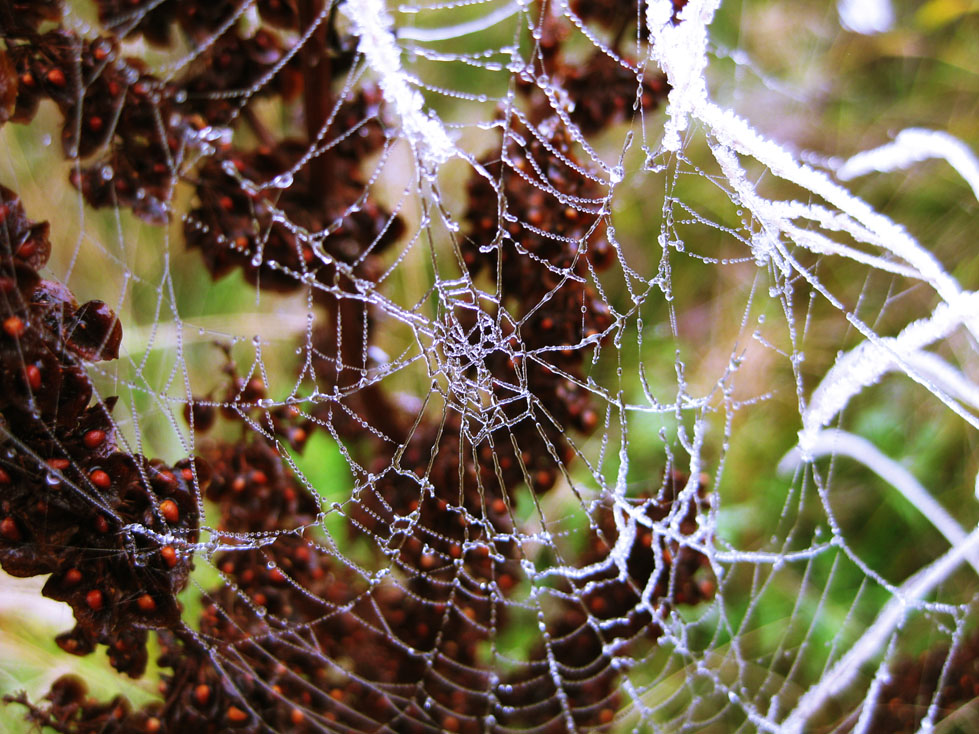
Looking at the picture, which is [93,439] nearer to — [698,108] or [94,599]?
[94,599]

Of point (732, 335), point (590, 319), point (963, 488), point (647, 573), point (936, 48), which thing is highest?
point (936, 48)

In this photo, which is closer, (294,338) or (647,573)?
(647,573)

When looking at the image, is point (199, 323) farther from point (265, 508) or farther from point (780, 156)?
point (780, 156)

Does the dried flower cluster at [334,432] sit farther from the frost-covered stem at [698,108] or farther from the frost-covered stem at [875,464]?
the frost-covered stem at [875,464]

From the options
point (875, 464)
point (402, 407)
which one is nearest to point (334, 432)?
point (402, 407)

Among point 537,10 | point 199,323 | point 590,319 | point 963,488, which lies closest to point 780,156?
point 590,319

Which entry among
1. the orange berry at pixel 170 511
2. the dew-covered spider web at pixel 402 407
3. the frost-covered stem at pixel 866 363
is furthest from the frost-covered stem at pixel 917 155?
the orange berry at pixel 170 511

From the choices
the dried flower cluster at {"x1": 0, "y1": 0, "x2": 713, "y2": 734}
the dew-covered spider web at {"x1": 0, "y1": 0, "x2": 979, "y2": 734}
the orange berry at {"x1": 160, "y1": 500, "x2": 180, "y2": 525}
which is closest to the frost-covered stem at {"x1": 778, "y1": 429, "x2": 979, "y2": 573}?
the dew-covered spider web at {"x1": 0, "y1": 0, "x2": 979, "y2": 734}
